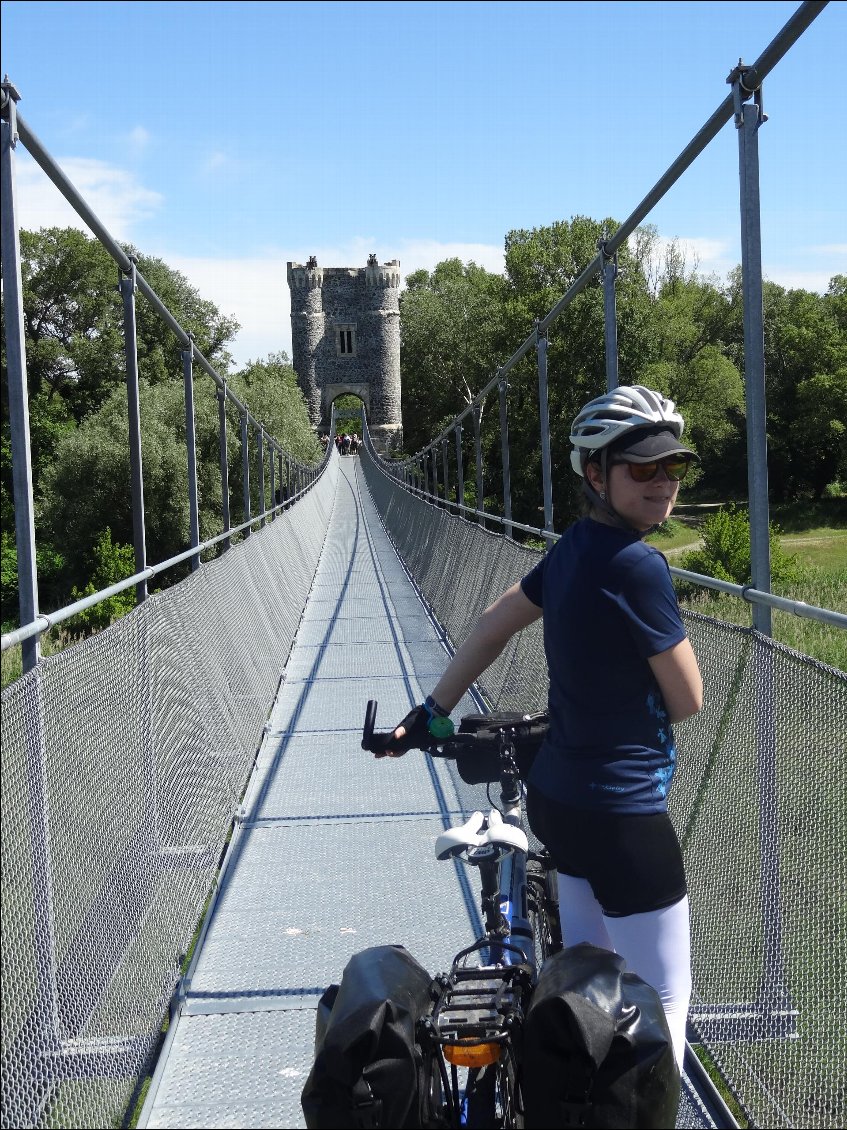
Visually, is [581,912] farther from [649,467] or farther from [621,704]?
[649,467]

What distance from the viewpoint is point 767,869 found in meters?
2.86

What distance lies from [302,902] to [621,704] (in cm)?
232

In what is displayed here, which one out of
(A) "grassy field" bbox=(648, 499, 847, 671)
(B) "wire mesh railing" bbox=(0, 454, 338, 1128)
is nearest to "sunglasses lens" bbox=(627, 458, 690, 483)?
(B) "wire mesh railing" bbox=(0, 454, 338, 1128)

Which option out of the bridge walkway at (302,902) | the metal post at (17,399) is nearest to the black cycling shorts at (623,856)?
the bridge walkway at (302,902)

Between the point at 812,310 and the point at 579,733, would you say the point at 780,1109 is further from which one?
the point at 812,310

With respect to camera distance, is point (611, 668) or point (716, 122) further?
point (716, 122)

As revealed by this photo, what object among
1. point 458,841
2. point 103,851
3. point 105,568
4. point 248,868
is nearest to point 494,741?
point 458,841

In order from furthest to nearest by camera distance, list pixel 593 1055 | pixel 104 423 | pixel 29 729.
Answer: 1. pixel 104 423
2. pixel 29 729
3. pixel 593 1055

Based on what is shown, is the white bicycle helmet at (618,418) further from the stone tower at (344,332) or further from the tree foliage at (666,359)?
the stone tower at (344,332)

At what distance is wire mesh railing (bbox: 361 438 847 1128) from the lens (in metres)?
2.49

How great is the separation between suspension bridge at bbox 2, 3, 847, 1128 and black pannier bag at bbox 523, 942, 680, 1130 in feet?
2.40

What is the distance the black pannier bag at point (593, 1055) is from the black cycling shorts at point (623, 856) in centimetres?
32

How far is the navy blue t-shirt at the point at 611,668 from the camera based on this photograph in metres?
2.15

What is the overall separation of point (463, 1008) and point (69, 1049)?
100cm
